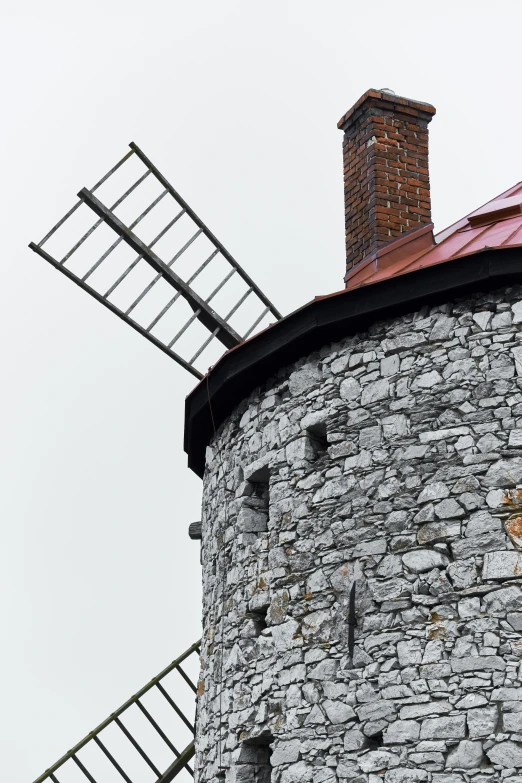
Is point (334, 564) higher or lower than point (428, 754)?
higher

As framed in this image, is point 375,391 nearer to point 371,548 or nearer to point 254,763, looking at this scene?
point 371,548

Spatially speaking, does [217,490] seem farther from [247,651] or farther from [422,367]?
[422,367]

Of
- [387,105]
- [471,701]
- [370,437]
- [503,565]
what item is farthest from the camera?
[387,105]

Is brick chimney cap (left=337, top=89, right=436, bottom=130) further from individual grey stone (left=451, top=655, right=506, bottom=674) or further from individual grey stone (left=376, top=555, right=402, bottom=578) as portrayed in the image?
individual grey stone (left=451, top=655, right=506, bottom=674)

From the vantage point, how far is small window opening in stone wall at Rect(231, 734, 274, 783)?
10.2m

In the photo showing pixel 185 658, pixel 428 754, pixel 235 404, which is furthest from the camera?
pixel 185 658

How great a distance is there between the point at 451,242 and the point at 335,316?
158cm

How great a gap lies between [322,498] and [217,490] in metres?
1.95

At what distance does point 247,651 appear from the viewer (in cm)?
1044

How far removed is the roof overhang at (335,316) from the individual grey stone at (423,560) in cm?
190

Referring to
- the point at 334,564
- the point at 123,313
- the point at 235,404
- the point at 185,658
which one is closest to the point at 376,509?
the point at 334,564

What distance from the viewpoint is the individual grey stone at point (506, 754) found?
835 cm

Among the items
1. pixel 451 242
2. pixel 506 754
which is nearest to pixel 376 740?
pixel 506 754

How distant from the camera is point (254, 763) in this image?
1019 centimetres
